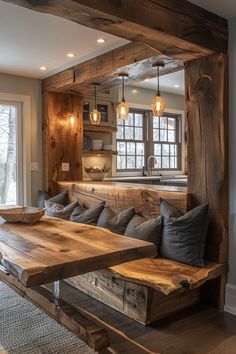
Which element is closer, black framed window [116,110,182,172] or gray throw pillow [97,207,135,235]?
gray throw pillow [97,207,135,235]

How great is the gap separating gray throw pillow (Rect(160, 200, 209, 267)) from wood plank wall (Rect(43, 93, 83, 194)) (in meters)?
2.42

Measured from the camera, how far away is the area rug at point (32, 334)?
2301 millimetres

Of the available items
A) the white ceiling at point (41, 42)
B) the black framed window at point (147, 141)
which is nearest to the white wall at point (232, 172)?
the white ceiling at point (41, 42)

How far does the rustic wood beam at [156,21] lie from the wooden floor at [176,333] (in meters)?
2.14

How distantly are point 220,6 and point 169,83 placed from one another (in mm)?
3350

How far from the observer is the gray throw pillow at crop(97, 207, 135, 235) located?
3.37m

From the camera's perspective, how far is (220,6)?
8.67 feet

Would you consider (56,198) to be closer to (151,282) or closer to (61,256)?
(151,282)

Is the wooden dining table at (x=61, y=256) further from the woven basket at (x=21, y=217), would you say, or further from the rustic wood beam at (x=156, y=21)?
the rustic wood beam at (x=156, y=21)

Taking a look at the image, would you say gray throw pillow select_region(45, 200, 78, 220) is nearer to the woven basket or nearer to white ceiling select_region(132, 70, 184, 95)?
the woven basket

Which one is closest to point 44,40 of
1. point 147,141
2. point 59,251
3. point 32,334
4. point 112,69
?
point 112,69

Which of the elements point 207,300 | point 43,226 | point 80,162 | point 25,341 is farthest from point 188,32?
point 80,162

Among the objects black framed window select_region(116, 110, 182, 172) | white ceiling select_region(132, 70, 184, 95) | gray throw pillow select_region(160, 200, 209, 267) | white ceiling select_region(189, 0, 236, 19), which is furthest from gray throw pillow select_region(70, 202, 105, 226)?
white ceiling select_region(132, 70, 184, 95)

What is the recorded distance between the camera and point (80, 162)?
5.14 m
